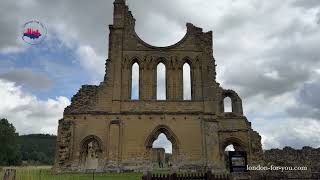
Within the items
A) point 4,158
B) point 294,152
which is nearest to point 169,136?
point 294,152

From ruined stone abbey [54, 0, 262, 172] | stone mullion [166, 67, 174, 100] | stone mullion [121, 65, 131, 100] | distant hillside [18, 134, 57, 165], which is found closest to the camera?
ruined stone abbey [54, 0, 262, 172]

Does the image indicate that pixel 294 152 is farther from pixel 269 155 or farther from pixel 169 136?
pixel 169 136

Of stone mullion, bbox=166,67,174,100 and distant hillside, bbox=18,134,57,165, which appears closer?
stone mullion, bbox=166,67,174,100

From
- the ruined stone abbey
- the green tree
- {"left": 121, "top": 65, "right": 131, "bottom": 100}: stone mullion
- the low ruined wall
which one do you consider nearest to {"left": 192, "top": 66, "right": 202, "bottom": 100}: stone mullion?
the ruined stone abbey

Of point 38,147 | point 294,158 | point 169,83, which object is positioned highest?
point 169,83

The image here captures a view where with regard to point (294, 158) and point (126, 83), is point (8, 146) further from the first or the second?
point (294, 158)

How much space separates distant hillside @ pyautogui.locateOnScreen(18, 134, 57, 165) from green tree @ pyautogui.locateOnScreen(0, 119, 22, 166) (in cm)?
1961

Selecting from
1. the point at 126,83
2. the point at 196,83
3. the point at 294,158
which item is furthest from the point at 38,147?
the point at 294,158

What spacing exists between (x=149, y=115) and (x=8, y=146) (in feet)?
98.6

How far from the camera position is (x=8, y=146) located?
46469 mm

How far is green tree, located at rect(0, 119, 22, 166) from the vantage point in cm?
4603

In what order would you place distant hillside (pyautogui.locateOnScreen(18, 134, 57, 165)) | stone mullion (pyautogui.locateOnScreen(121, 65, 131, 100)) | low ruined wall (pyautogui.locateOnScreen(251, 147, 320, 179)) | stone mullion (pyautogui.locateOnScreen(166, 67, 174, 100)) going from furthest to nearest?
1. distant hillside (pyautogui.locateOnScreen(18, 134, 57, 165))
2. stone mullion (pyautogui.locateOnScreen(166, 67, 174, 100))
3. stone mullion (pyautogui.locateOnScreen(121, 65, 131, 100))
4. low ruined wall (pyautogui.locateOnScreen(251, 147, 320, 179))

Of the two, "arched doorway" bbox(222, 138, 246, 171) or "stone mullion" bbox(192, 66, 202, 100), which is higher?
"stone mullion" bbox(192, 66, 202, 100)

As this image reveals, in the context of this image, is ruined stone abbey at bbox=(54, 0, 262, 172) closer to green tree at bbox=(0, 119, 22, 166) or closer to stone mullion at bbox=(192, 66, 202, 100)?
stone mullion at bbox=(192, 66, 202, 100)
